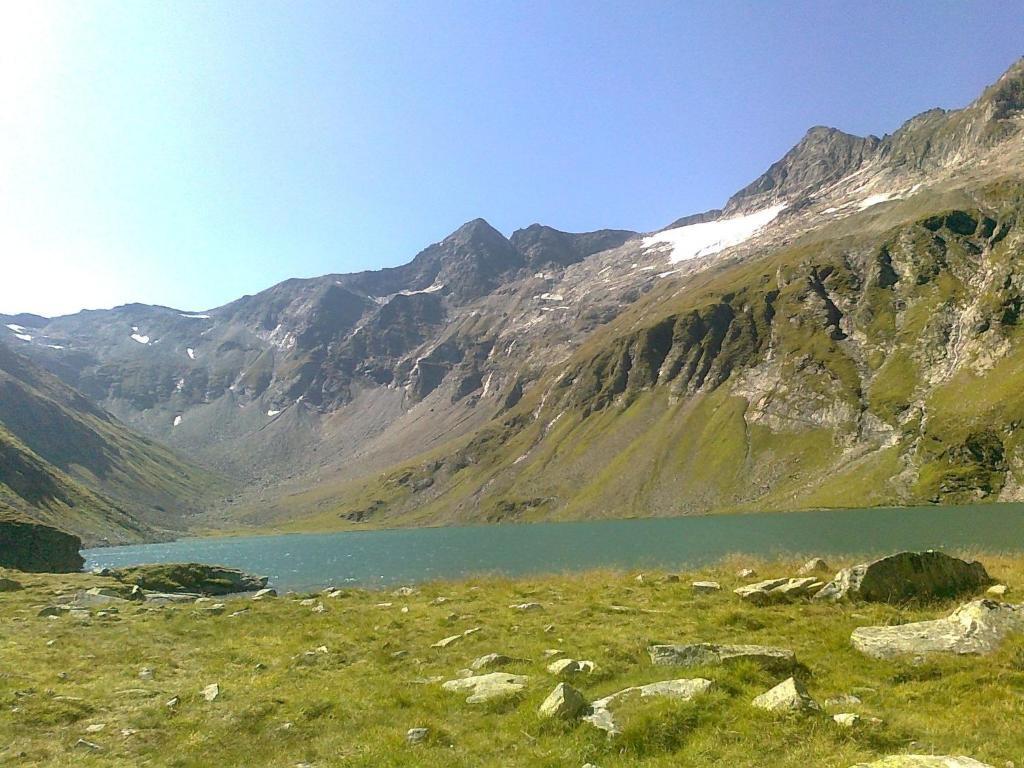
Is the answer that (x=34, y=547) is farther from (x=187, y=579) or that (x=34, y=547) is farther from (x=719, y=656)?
(x=719, y=656)

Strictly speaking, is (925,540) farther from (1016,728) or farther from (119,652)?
(119,652)

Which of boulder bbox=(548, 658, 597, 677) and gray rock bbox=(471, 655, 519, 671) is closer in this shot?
boulder bbox=(548, 658, 597, 677)

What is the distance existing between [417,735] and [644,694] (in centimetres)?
441

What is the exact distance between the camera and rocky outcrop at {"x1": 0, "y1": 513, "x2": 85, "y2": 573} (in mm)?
62500

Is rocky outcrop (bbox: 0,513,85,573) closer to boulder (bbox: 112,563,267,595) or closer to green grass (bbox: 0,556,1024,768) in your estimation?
boulder (bbox: 112,563,267,595)

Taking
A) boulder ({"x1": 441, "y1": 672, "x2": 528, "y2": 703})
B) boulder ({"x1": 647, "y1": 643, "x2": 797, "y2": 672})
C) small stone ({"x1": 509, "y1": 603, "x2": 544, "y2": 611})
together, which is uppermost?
boulder ({"x1": 441, "y1": 672, "x2": 528, "y2": 703})

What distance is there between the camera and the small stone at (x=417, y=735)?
1199 centimetres

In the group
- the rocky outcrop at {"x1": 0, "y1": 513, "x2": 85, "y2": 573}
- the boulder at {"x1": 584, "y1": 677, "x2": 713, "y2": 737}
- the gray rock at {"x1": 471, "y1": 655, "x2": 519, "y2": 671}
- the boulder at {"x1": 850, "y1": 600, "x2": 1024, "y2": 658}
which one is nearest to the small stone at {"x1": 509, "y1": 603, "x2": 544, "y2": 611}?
the gray rock at {"x1": 471, "y1": 655, "x2": 519, "y2": 671}

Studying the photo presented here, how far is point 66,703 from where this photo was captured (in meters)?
14.9

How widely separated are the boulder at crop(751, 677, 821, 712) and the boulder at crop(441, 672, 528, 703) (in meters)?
5.01

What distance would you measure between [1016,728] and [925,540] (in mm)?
69866

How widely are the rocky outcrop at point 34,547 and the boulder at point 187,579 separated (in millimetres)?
22498

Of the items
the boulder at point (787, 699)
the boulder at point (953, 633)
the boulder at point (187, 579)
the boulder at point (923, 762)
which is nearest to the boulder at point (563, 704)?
the boulder at point (787, 699)

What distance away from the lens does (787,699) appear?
11094mm
